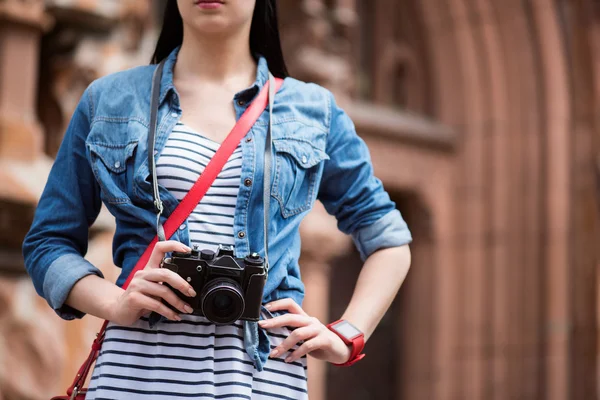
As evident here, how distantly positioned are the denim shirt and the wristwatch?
0.09 m

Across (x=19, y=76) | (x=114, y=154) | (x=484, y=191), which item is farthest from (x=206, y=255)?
(x=484, y=191)

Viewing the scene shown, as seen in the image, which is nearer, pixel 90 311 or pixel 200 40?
pixel 90 311

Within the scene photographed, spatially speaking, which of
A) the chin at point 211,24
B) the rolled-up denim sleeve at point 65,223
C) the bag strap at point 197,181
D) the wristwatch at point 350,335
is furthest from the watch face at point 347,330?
the chin at point 211,24

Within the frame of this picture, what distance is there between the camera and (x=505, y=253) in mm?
7812

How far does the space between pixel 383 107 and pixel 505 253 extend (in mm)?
1467

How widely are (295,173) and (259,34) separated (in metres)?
0.30

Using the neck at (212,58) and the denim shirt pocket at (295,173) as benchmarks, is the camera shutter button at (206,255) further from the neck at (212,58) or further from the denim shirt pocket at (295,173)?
the neck at (212,58)

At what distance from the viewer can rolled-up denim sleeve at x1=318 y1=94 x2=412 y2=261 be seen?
1.71m

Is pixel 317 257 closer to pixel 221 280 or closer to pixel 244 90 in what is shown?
pixel 244 90

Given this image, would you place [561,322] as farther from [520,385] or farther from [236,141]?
[236,141]

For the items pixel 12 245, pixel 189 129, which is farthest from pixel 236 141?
pixel 12 245

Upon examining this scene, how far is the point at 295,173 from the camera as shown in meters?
1.62

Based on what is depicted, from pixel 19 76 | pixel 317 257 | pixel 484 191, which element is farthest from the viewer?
pixel 484 191

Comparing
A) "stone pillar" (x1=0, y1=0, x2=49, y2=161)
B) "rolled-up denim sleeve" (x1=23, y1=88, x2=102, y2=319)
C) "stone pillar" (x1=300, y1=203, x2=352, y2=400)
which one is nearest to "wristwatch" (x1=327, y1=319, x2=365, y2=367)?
"rolled-up denim sleeve" (x1=23, y1=88, x2=102, y2=319)
